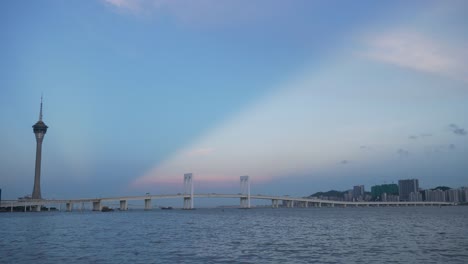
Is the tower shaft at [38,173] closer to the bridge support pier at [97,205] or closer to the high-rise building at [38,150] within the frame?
the high-rise building at [38,150]

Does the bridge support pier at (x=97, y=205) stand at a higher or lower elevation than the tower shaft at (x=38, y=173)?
lower

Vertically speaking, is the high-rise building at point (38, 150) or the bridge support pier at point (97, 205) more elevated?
the high-rise building at point (38, 150)

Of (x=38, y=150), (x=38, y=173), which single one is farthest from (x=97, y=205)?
(x=38, y=150)

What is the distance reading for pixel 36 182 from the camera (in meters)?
169

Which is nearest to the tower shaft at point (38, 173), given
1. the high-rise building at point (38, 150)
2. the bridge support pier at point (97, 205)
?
the high-rise building at point (38, 150)

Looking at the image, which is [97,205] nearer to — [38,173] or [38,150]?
[38,173]

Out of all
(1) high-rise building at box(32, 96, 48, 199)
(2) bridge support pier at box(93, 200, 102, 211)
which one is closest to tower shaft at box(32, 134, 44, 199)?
(1) high-rise building at box(32, 96, 48, 199)

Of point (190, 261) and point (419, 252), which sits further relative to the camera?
point (419, 252)

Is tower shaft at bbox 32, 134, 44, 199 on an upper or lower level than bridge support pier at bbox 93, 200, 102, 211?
upper

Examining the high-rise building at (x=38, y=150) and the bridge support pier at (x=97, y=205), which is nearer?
the bridge support pier at (x=97, y=205)

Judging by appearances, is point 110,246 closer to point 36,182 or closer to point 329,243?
point 329,243

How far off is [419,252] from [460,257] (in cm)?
282

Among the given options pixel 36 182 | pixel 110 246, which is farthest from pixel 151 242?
pixel 36 182

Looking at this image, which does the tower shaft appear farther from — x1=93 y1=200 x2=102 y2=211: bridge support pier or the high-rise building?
x1=93 y1=200 x2=102 y2=211: bridge support pier
